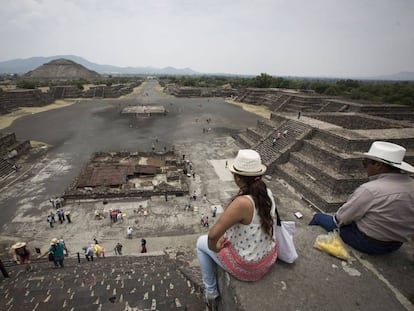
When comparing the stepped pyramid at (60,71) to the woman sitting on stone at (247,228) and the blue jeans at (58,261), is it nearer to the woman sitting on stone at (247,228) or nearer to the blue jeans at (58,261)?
the blue jeans at (58,261)

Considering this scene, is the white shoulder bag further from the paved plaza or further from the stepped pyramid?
the stepped pyramid

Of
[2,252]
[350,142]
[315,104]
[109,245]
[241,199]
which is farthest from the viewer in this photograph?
[315,104]

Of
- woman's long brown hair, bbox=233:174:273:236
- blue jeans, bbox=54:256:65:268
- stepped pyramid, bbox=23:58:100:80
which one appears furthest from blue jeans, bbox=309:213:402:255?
stepped pyramid, bbox=23:58:100:80

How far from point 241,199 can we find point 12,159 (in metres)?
23.7

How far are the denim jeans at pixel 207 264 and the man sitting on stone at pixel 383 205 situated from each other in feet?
6.14

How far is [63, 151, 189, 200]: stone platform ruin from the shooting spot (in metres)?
14.7

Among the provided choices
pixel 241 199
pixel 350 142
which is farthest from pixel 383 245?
pixel 350 142

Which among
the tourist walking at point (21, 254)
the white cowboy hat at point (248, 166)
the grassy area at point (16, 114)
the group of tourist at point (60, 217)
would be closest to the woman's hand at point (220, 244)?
the white cowboy hat at point (248, 166)

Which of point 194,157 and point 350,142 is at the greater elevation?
point 350,142

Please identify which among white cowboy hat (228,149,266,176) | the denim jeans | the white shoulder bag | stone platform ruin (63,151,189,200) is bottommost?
stone platform ruin (63,151,189,200)

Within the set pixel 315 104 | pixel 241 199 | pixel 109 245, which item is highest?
pixel 241 199

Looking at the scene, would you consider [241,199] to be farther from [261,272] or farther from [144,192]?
[144,192]

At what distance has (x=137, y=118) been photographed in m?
39.3

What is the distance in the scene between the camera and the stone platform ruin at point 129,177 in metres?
14.7
